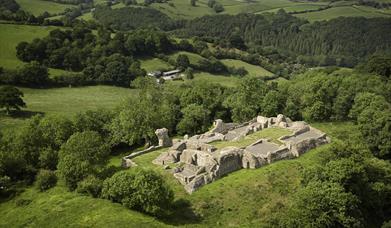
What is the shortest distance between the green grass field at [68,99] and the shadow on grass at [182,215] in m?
48.8

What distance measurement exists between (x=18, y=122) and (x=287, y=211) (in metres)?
63.6

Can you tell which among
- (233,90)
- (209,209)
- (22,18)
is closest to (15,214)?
(209,209)

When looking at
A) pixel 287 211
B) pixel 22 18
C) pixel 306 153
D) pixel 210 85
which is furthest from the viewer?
pixel 22 18

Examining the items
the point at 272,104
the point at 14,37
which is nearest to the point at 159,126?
Result: the point at 272,104

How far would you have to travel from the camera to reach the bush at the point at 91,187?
54719 mm

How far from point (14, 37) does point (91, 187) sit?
327ft

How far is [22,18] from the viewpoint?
152m

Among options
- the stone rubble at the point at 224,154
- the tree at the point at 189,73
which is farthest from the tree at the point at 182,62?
the stone rubble at the point at 224,154

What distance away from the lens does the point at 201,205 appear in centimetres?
5156

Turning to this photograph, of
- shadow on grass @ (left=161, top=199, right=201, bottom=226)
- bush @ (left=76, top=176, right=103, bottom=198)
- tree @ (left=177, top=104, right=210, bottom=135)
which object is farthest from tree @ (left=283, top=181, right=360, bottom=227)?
tree @ (left=177, top=104, right=210, bottom=135)

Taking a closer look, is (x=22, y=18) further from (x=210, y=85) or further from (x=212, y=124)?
(x=212, y=124)

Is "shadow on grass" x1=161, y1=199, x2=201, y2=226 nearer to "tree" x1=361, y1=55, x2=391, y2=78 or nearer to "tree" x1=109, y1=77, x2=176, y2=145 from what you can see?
"tree" x1=109, y1=77, x2=176, y2=145

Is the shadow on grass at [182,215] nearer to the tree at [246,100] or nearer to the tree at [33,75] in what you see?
the tree at [246,100]

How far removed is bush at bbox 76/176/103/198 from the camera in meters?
54.7
